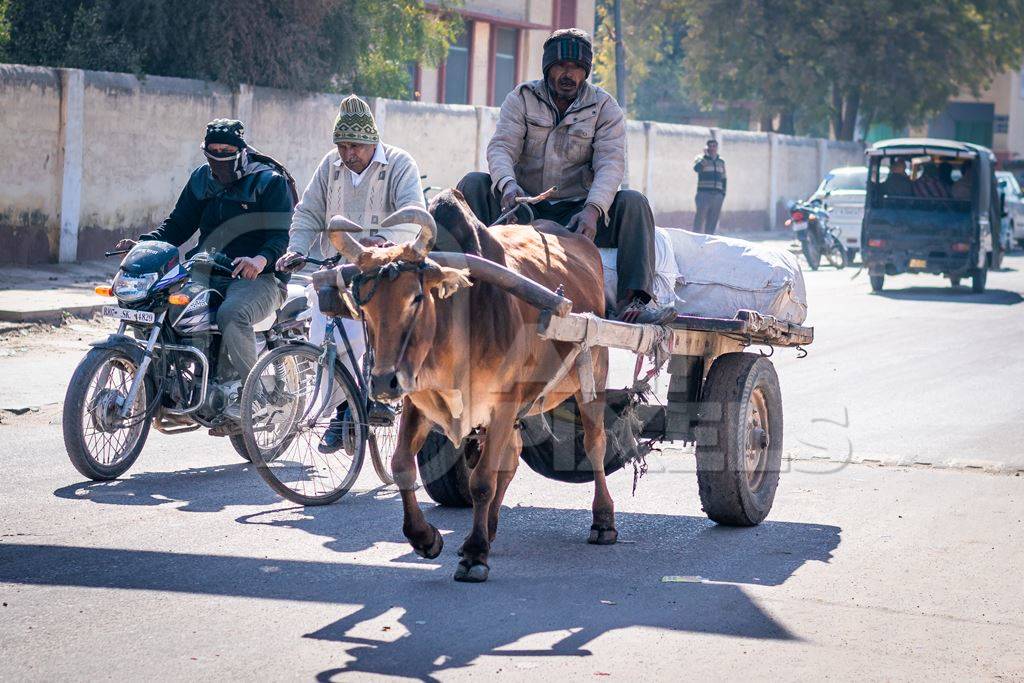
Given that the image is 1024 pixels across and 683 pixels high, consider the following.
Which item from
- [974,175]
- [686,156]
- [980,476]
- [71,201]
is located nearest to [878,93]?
[686,156]

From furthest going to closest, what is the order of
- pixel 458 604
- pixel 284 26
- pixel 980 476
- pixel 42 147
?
pixel 284 26
pixel 42 147
pixel 980 476
pixel 458 604

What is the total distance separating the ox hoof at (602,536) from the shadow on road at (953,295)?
628 inches

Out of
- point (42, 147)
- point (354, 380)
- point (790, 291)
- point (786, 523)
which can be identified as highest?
point (42, 147)

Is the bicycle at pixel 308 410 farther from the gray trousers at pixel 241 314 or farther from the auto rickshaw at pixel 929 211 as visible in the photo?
the auto rickshaw at pixel 929 211

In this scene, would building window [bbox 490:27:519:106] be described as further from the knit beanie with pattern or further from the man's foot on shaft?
the man's foot on shaft

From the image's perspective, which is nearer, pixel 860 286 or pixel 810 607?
pixel 810 607

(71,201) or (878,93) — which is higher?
(878,93)

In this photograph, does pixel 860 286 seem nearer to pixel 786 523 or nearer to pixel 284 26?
pixel 284 26

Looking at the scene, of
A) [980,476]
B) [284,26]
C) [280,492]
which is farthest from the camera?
[284,26]

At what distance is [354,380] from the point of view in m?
7.69

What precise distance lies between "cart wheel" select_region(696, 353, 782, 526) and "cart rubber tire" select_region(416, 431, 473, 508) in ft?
4.16

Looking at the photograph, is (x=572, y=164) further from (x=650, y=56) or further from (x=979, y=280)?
(x=650, y=56)

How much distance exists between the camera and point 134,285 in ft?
26.0

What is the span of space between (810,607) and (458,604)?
147 centimetres
